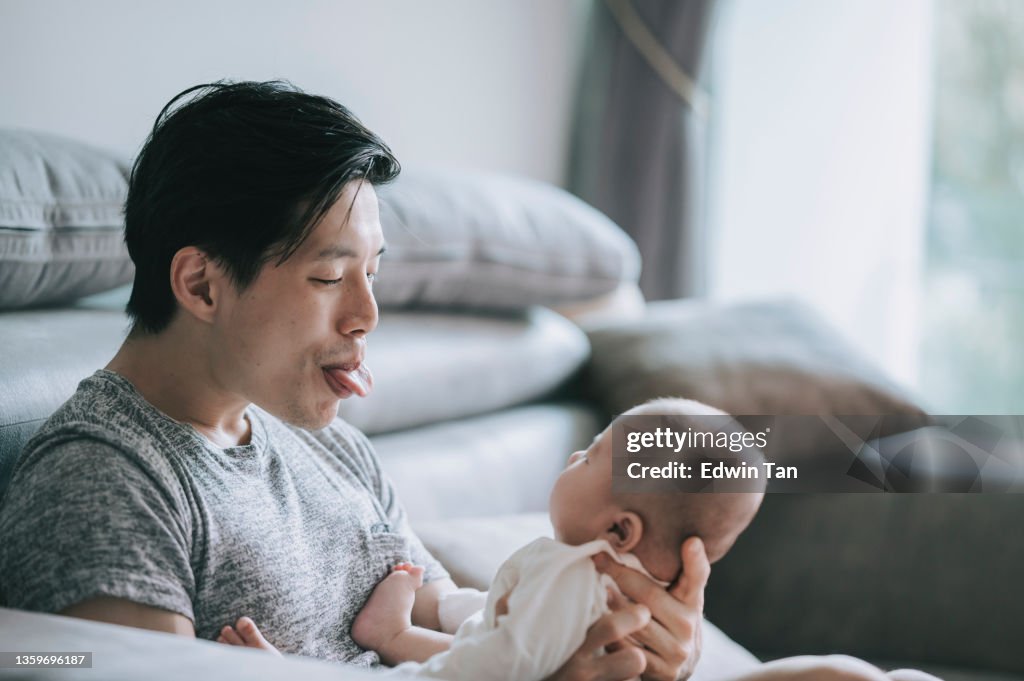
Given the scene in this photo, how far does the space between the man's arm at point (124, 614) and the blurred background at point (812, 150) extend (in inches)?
81.9

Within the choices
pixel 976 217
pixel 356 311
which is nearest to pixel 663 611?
pixel 356 311

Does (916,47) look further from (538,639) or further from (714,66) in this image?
(538,639)

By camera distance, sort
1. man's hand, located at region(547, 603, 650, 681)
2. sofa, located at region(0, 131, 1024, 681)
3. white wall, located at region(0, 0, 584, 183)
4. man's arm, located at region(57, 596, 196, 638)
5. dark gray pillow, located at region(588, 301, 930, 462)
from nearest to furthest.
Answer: man's arm, located at region(57, 596, 196, 638) → man's hand, located at region(547, 603, 650, 681) → sofa, located at region(0, 131, 1024, 681) → white wall, located at region(0, 0, 584, 183) → dark gray pillow, located at region(588, 301, 930, 462)

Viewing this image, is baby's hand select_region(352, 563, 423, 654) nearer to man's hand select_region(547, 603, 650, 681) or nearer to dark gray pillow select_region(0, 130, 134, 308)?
man's hand select_region(547, 603, 650, 681)

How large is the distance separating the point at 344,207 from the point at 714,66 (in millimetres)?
2510

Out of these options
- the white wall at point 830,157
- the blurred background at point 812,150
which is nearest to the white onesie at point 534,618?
the blurred background at point 812,150

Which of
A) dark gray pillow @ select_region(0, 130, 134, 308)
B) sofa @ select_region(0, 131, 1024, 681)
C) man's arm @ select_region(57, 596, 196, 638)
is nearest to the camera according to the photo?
man's arm @ select_region(57, 596, 196, 638)

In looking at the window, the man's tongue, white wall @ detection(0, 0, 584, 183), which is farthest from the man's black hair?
the window

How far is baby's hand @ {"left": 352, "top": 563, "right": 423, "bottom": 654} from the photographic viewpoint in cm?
110

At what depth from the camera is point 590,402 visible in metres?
2.20

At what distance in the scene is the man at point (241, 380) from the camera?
0.88m

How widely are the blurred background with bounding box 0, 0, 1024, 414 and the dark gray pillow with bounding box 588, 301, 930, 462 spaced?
866 mm

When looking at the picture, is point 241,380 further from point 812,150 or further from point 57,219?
point 812,150

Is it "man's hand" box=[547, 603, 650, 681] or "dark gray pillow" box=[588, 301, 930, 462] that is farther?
"dark gray pillow" box=[588, 301, 930, 462]
